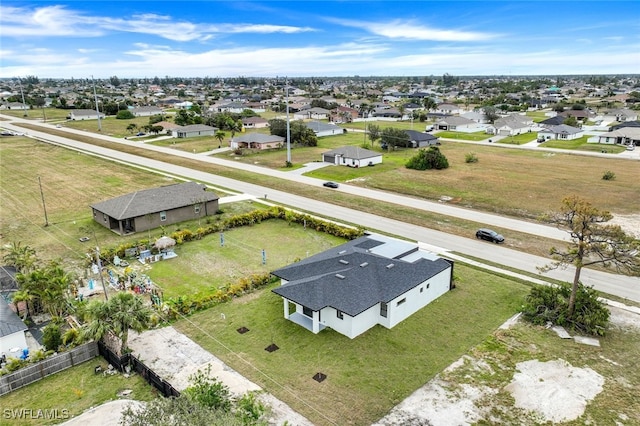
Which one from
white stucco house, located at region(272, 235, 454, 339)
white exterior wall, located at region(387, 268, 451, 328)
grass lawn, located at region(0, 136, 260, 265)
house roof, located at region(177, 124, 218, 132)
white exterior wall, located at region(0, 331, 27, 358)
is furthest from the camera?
house roof, located at region(177, 124, 218, 132)

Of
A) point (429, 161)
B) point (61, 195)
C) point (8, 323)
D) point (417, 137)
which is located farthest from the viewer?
point (417, 137)

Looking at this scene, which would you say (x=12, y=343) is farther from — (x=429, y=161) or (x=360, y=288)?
(x=429, y=161)

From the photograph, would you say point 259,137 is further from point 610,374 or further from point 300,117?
point 610,374

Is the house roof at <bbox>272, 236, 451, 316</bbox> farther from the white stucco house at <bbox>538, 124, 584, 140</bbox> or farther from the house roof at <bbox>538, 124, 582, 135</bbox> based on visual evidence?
the house roof at <bbox>538, 124, 582, 135</bbox>

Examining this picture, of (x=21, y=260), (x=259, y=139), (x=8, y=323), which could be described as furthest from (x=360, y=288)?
(x=259, y=139)

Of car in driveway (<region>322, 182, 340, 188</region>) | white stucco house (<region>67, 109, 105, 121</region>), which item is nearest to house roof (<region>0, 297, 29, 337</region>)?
car in driveway (<region>322, 182, 340, 188</region>)

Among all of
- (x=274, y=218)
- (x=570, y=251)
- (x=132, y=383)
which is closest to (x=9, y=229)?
(x=274, y=218)

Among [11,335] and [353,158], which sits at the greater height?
[353,158]
